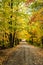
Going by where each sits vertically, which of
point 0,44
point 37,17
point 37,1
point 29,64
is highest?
point 37,1

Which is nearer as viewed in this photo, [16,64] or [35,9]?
[16,64]

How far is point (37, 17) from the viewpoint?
2744cm

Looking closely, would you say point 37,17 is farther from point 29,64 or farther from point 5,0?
point 29,64

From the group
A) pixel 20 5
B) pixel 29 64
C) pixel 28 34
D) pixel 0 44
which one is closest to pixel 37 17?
pixel 20 5

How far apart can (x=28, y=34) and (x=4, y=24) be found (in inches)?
1936

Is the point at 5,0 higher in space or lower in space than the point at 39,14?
higher

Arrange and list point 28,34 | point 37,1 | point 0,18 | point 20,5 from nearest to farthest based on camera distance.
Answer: point 0,18 < point 37,1 < point 20,5 < point 28,34

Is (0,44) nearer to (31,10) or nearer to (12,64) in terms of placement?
(31,10)

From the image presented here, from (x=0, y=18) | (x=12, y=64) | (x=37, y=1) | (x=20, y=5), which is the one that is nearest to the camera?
(x=12, y=64)

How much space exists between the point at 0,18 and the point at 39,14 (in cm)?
1045

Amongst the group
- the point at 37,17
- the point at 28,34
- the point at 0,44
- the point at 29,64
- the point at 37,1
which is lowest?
the point at 28,34

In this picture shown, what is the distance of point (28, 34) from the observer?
220 ft

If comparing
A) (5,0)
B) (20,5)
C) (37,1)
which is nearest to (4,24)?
(5,0)

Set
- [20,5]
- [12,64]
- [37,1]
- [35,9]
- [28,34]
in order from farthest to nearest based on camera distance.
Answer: [28,34] → [20,5] → [35,9] → [37,1] → [12,64]
